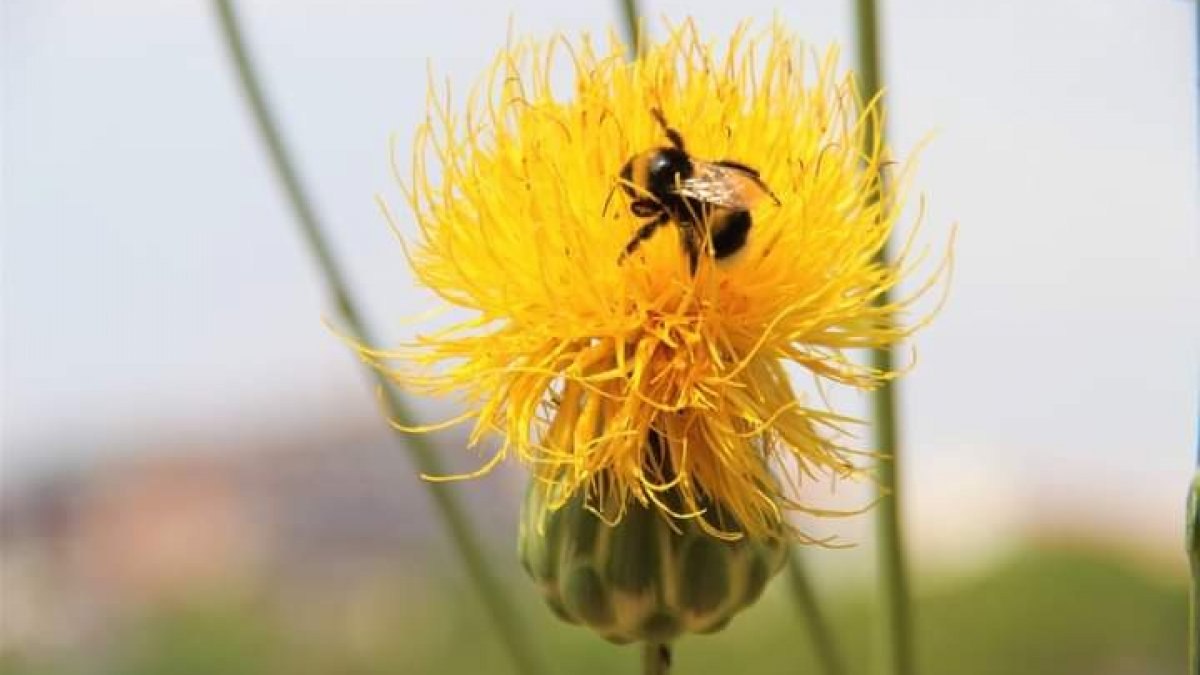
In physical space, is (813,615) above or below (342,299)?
below

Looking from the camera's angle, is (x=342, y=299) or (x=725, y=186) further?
(x=342, y=299)

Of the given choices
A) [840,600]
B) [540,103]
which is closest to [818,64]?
[540,103]

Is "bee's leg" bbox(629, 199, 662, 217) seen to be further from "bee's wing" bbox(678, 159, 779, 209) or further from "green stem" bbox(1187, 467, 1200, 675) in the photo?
"green stem" bbox(1187, 467, 1200, 675)

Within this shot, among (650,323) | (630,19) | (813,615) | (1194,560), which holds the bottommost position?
(813,615)

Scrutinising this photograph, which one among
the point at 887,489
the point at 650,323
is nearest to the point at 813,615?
the point at 887,489

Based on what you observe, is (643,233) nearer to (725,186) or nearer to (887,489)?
(725,186)

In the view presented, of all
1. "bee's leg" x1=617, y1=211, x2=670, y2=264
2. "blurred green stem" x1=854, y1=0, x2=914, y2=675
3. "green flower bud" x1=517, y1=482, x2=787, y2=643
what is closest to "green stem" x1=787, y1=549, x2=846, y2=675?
"blurred green stem" x1=854, y1=0, x2=914, y2=675

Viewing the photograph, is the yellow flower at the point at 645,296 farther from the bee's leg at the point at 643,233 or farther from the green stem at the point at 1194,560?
the green stem at the point at 1194,560

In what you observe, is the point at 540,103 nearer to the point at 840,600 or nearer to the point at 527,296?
the point at 527,296
